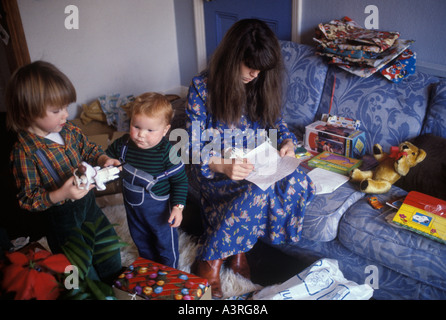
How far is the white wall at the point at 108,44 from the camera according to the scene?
274 cm

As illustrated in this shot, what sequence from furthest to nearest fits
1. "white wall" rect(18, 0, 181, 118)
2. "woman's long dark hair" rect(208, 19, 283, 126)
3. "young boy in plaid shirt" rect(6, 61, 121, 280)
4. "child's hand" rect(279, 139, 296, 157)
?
"white wall" rect(18, 0, 181, 118) → "child's hand" rect(279, 139, 296, 157) → "woman's long dark hair" rect(208, 19, 283, 126) → "young boy in plaid shirt" rect(6, 61, 121, 280)

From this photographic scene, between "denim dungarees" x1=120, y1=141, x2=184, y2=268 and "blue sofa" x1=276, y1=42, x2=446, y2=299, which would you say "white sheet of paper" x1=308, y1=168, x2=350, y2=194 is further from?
"denim dungarees" x1=120, y1=141, x2=184, y2=268

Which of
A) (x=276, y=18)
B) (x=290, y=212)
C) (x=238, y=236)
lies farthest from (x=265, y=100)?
(x=276, y=18)

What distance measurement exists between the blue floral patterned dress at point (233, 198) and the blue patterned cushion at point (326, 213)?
0.04m

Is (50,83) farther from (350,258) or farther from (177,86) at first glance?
(177,86)

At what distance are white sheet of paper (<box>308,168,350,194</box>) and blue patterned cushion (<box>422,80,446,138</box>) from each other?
18.4 inches

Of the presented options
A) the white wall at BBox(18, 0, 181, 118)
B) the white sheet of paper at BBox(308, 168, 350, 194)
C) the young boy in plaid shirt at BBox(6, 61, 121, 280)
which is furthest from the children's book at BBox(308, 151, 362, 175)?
the white wall at BBox(18, 0, 181, 118)

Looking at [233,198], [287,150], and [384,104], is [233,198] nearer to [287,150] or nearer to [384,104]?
[287,150]

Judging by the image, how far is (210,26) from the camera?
3029mm

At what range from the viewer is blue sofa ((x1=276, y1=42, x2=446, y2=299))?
1.42 metres

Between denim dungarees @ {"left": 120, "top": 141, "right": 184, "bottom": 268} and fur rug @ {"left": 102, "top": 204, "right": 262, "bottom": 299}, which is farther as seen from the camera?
fur rug @ {"left": 102, "top": 204, "right": 262, "bottom": 299}
